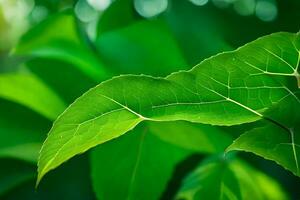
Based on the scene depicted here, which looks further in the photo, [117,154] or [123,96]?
[117,154]

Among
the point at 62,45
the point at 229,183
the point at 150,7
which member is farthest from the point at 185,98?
the point at 150,7

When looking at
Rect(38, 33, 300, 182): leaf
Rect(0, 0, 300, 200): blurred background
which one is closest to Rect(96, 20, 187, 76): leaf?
Rect(0, 0, 300, 200): blurred background

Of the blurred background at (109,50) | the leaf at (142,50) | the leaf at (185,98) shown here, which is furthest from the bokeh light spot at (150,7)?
the leaf at (185,98)

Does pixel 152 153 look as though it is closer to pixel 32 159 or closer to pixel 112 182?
pixel 112 182

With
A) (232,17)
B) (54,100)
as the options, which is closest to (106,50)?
(54,100)

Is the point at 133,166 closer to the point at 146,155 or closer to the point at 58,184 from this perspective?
the point at 146,155

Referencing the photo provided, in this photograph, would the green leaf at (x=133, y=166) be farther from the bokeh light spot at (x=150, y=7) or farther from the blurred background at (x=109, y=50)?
the bokeh light spot at (x=150, y=7)
